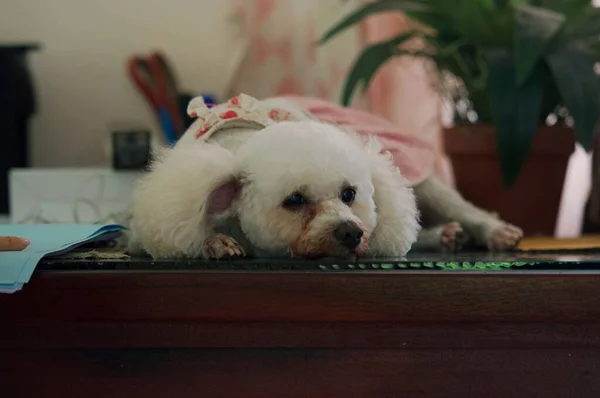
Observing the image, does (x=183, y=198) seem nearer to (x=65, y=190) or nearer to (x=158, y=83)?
(x=65, y=190)

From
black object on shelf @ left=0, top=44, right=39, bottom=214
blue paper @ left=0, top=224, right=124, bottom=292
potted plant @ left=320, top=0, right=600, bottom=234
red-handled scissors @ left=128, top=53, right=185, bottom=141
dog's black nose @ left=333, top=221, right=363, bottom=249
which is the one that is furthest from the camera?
red-handled scissors @ left=128, top=53, right=185, bottom=141

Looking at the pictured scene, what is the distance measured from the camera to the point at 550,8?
1.29m

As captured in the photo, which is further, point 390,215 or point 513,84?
point 513,84

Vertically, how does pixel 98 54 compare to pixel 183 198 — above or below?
above

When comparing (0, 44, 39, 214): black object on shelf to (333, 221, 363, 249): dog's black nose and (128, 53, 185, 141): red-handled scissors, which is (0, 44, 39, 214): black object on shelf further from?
(333, 221, 363, 249): dog's black nose

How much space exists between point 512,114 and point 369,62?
28 centimetres

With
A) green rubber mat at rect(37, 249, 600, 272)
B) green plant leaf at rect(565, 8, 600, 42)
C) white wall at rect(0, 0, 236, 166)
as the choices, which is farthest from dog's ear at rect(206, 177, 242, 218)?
white wall at rect(0, 0, 236, 166)

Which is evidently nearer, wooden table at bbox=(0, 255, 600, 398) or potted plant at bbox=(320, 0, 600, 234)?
wooden table at bbox=(0, 255, 600, 398)

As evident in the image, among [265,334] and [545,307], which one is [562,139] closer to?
[545,307]

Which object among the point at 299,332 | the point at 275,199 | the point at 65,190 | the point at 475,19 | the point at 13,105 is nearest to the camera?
the point at 299,332

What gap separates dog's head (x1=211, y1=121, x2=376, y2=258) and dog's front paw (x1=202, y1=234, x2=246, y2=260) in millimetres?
37

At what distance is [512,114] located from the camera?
1.20 meters

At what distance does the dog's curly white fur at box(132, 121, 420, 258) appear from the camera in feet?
2.74

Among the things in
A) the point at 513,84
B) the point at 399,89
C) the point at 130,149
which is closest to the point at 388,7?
the point at 513,84
